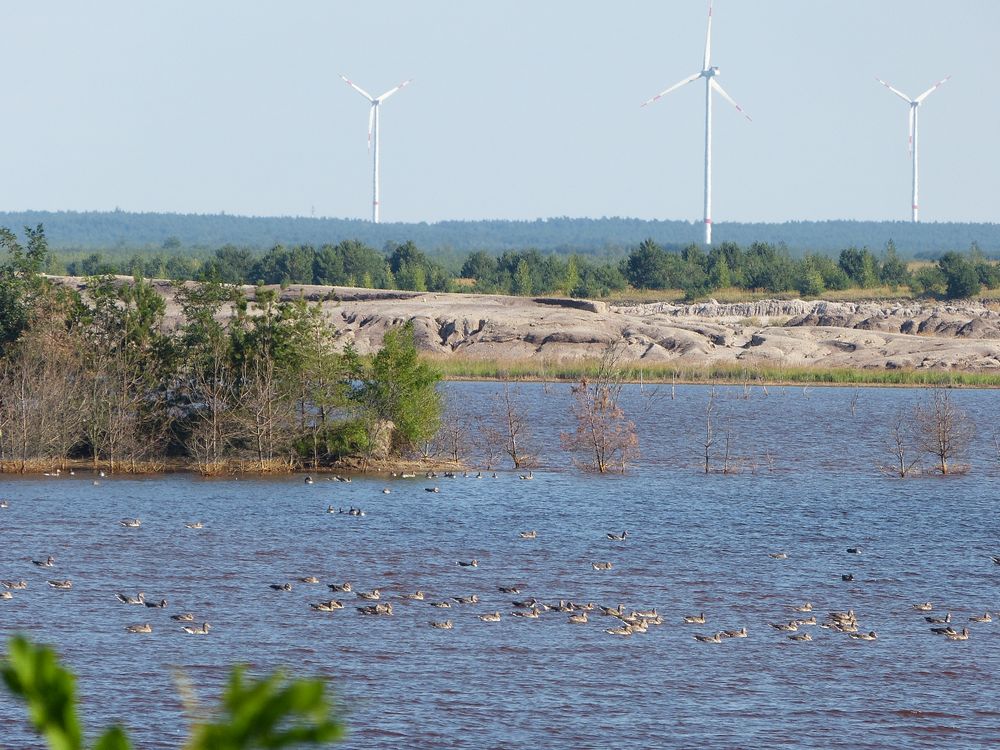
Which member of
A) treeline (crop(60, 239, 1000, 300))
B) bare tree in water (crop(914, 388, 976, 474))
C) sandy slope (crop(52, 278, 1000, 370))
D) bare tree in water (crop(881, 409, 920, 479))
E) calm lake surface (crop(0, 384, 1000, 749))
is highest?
treeline (crop(60, 239, 1000, 300))

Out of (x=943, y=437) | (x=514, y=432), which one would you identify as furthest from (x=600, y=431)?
(x=943, y=437)

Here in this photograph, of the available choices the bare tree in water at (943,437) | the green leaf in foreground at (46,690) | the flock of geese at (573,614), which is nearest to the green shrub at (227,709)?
the green leaf in foreground at (46,690)

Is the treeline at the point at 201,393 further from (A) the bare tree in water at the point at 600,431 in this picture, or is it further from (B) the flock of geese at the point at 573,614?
(B) the flock of geese at the point at 573,614

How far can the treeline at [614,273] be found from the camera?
13888cm

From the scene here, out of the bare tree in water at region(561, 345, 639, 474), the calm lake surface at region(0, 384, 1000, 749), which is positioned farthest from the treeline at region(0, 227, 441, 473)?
the bare tree in water at region(561, 345, 639, 474)

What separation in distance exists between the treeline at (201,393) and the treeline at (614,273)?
83.0 metres

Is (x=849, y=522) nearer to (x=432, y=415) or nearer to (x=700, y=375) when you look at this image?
(x=432, y=415)

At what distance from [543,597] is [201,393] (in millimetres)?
22415

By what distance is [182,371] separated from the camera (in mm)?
50156

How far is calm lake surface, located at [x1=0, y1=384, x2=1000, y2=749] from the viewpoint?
21.9 metres

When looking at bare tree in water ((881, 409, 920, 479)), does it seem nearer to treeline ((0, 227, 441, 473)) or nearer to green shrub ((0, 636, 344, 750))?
treeline ((0, 227, 441, 473))

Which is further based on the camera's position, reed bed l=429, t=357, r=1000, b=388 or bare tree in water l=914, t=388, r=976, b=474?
reed bed l=429, t=357, r=1000, b=388

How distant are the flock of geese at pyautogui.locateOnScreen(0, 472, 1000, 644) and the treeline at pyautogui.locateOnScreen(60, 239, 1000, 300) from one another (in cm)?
10421

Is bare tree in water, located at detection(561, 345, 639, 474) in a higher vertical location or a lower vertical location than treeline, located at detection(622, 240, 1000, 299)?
lower
